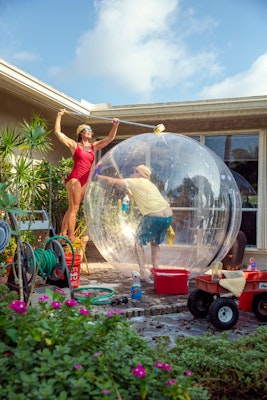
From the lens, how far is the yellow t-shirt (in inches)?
223

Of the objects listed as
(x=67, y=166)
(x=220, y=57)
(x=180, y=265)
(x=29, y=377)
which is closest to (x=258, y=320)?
(x=180, y=265)

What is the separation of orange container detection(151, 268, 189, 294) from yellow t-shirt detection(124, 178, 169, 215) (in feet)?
2.72

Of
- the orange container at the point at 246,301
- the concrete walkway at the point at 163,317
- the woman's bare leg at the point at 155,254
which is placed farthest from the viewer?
the woman's bare leg at the point at 155,254

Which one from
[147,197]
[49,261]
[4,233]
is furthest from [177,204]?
[4,233]

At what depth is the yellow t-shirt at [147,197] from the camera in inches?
223

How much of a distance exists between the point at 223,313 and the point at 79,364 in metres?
2.69

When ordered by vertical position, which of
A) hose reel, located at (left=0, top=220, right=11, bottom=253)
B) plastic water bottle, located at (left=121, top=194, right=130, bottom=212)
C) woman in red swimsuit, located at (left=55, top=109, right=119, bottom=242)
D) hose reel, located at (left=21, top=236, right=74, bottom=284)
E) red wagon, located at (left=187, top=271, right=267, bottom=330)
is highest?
woman in red swimsuit, located at (left=55, top=109, right=119, bottom=242)

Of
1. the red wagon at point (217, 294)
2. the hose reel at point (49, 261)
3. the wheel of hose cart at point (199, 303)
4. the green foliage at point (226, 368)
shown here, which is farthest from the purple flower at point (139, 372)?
the wheel of hose cart at point (199, 303)

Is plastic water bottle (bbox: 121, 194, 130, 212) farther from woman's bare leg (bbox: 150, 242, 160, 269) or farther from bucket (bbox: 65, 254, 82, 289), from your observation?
bucket (bbox: 65, 254, 82, 289)

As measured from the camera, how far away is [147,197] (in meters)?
5.68

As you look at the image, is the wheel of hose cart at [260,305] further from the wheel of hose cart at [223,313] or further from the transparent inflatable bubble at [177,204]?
the transparent inflatable bubble at [177,204]

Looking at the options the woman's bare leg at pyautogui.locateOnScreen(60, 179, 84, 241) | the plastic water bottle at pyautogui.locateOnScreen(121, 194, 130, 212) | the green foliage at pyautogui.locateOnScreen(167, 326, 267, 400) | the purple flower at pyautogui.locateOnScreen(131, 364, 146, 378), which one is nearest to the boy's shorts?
the plastic water bottle at pyautogui.locateOnScreen(121, 194, 130, 212)

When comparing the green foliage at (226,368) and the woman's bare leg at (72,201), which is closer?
the green foliage at (226,368)

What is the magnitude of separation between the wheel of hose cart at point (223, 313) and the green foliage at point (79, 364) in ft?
6.50
